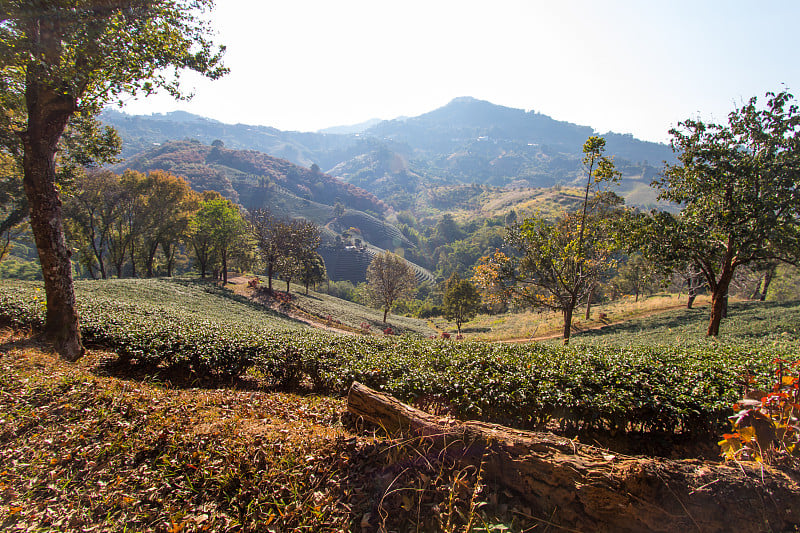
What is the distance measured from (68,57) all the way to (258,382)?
8.81m

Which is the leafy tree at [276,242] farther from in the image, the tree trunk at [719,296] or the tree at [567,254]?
the tree trunk at [719,296]

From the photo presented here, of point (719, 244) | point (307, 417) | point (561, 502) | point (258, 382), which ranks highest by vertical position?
point (719, 244)

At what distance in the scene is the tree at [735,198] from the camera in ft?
39.4

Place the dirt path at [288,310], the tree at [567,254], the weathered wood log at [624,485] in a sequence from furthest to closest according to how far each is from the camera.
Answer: the dirt path at [288,310] → the tree at [567,254] → the weathered wood log at [624,485]

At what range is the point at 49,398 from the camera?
16.9ft

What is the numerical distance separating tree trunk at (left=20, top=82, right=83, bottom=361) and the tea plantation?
107 centimetres

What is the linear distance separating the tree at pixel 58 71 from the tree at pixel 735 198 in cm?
1874

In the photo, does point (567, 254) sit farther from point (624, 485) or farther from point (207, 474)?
point (207, 474)

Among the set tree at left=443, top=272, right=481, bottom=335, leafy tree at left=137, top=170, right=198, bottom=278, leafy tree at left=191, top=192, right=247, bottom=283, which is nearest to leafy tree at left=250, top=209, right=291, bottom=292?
leafy tree at left=191, top=192, right=247, bottom=283

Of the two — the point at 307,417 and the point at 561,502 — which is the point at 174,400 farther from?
the point at 561,502

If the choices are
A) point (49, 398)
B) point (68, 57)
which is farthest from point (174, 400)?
point (68, 57)

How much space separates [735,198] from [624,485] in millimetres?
15101

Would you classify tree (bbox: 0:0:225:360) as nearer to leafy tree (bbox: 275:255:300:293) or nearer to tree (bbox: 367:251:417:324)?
leafy tree (bbox: 275:255:300:293)

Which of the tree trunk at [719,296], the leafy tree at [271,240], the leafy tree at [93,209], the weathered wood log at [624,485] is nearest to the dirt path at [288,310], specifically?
the leafy tree at [271,240]
